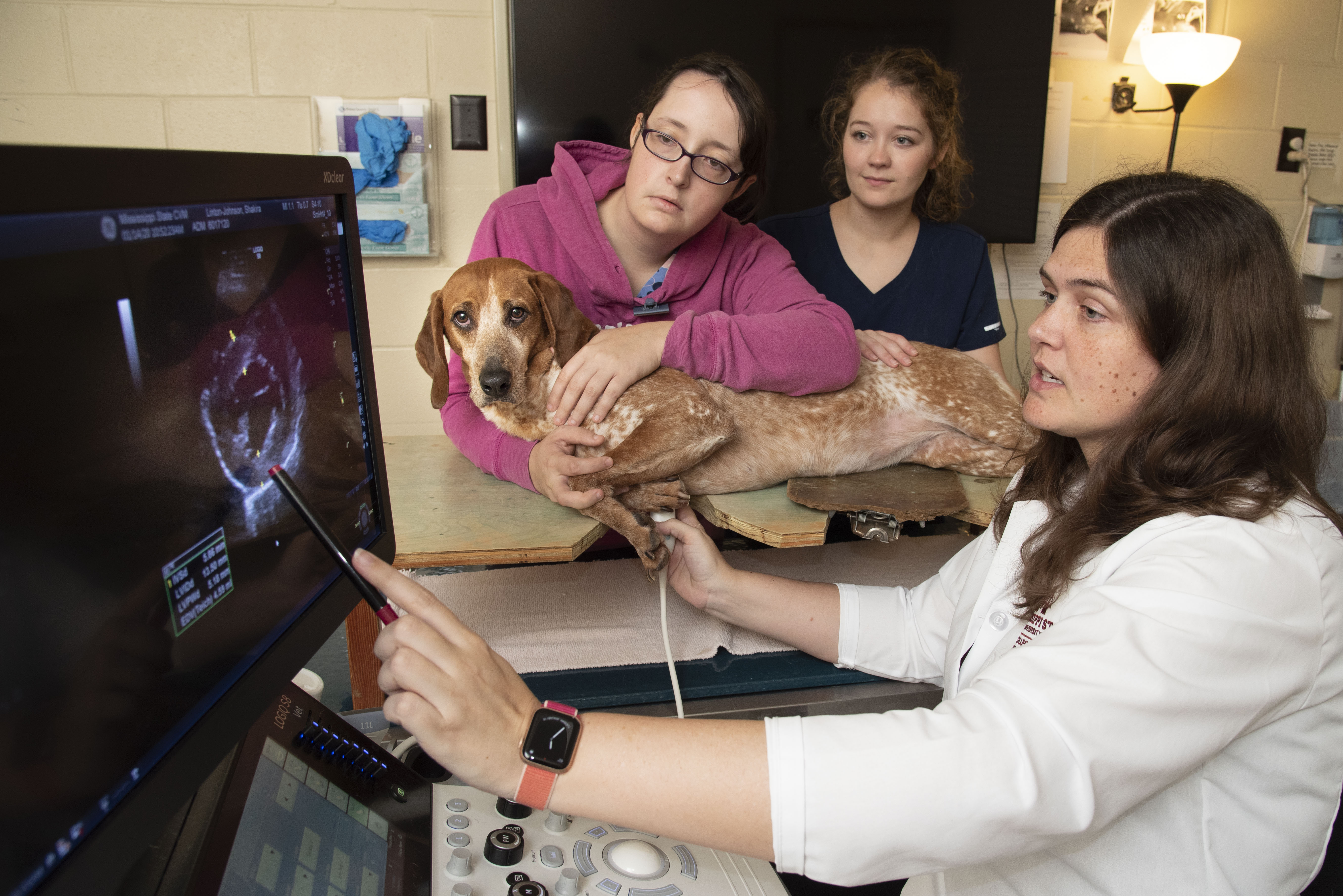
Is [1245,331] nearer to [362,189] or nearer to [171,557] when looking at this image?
[171,557]

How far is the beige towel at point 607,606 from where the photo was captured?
4.26 ft

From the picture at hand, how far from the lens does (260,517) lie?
64 cm

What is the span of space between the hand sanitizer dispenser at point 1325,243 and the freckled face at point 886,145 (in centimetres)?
281

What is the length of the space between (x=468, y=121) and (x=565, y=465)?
82.6 inches

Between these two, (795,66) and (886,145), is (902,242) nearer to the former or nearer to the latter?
(886,145)

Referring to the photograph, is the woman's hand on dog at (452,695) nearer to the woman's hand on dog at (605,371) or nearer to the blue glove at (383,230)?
the woman's hand on dog at (605,371)

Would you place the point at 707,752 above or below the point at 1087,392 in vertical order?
below

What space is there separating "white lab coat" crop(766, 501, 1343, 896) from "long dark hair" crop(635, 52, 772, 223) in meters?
0.97

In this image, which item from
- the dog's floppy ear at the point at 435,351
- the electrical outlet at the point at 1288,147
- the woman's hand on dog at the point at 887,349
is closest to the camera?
the dog's floppy ear at the point at 435,351

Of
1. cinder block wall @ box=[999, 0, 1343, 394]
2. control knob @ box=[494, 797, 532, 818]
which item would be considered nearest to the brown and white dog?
control knob @ box=[494, 797, 532, 818]

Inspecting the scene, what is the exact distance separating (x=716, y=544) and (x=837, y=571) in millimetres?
342

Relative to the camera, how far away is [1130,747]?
718mm

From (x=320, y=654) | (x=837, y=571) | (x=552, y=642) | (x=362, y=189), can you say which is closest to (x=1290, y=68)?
(x=837, y=571)

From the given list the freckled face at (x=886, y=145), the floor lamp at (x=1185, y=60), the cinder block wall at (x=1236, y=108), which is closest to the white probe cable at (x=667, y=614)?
the freckled face at (x=886, y=145)
